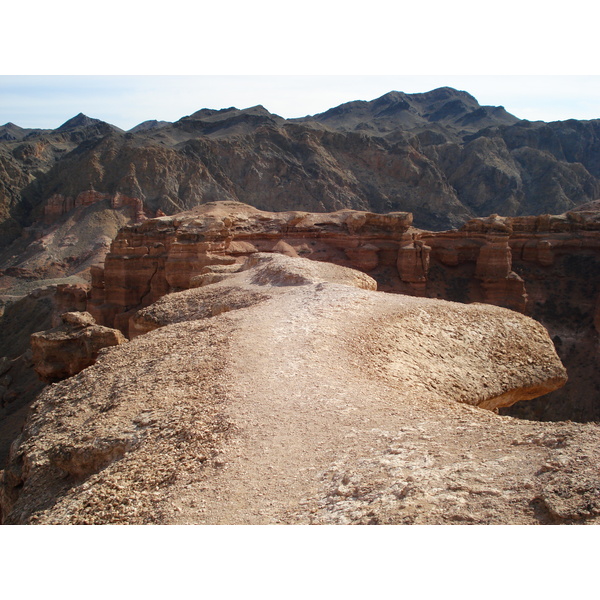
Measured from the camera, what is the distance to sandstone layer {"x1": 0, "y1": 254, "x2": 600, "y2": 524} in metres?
4.96

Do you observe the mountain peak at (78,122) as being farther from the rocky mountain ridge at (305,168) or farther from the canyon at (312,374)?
the canyon at (312,374)

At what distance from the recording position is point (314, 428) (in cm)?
649

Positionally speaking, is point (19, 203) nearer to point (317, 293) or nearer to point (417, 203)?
point (417, 203)

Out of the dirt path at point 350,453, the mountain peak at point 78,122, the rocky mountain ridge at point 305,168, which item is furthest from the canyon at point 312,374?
the mountain peak at point 78,122

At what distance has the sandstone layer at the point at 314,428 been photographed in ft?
16.3

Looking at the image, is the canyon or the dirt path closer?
the dirt path

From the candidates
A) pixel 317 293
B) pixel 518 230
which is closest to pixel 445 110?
pixel 518 230

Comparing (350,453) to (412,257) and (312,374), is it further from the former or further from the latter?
(412,257)

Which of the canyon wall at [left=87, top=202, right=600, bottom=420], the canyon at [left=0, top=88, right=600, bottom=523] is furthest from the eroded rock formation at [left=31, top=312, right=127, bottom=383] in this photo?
the canyon wall at [left=87, top=202, right=600, bottom=420]

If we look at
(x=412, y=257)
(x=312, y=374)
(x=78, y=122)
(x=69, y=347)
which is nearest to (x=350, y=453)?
(x=312, y=374)

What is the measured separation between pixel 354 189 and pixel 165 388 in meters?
61.9

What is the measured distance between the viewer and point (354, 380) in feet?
25.5

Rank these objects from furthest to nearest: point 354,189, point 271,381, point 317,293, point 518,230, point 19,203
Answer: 1. point 354,189
2. point 19,203
3. point 518,230
4. point 317,293
5. point 271,381

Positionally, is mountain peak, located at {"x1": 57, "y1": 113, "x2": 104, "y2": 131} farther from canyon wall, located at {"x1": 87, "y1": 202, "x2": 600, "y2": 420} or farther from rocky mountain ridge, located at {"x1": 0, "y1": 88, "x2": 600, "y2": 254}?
canyon wall, located at {"x1": 87, "y1": 202, "x2": 600, "y2": 420}
